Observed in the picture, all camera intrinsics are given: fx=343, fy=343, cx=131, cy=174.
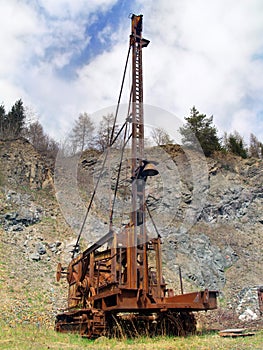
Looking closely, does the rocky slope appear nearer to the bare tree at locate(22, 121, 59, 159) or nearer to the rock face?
the rock face

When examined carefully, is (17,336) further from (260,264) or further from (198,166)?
(198,166)

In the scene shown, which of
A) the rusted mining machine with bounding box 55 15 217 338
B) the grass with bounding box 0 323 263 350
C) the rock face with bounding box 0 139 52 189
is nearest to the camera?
the grass with bounding box 0 323 263 350

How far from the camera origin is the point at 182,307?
32.4ft

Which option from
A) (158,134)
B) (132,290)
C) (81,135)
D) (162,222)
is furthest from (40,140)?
(132,290)

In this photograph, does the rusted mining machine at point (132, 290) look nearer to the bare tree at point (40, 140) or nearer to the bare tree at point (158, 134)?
the bare tree at point (158, 134)

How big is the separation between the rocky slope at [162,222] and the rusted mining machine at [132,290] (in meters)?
3.06

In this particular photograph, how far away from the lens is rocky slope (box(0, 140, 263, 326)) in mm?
17688

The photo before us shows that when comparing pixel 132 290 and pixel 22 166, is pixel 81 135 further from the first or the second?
pixel 132 290

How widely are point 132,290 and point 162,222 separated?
18.5 meters

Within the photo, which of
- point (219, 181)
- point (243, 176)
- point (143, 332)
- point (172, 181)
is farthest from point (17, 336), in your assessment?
point (243, 176)

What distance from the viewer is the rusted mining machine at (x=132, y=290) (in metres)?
9.97

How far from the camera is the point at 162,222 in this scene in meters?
28.2

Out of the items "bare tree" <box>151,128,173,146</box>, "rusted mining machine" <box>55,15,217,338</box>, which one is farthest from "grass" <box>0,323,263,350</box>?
"bare tree" <box>151,128,173,146</box>

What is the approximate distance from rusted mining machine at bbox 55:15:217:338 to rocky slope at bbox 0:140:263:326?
121 inches
